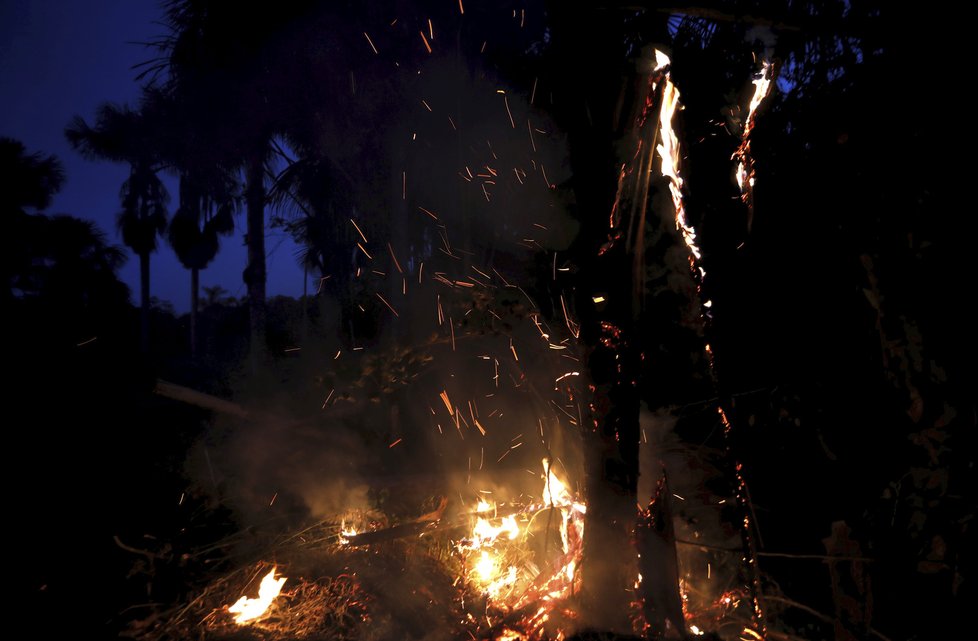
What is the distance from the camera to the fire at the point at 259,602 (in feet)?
13.6

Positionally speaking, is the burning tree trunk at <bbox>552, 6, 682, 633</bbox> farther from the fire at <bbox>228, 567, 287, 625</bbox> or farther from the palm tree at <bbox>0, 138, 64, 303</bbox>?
the palm tree at <bbox>0, 138, 64, 303</bbox>

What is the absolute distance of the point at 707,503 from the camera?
420cm

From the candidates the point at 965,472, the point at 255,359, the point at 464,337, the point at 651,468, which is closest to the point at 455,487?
the point at 464,337

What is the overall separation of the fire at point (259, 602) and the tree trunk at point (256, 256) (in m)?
9.15

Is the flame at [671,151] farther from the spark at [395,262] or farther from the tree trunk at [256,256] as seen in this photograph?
the tree trunk at [256,256]

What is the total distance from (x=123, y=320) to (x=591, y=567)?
2019 centimetres

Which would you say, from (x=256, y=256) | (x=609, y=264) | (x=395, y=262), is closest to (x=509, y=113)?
(x=395, y=262)

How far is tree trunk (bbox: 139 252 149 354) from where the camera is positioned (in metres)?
23.6

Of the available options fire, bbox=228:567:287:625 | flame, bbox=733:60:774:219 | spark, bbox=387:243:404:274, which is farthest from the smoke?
flame, bbox=733:60:774:219

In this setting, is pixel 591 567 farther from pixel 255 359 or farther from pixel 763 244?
pixel 255 359

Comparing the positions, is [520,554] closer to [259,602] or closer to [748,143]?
[259,602]

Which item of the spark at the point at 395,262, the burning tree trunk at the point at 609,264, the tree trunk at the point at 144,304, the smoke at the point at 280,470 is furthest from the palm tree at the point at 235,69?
the tree trunk at the point at 144,304

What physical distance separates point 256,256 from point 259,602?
32.8 feet

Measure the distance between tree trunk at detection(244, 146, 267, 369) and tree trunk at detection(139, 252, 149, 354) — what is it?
43.2ft
